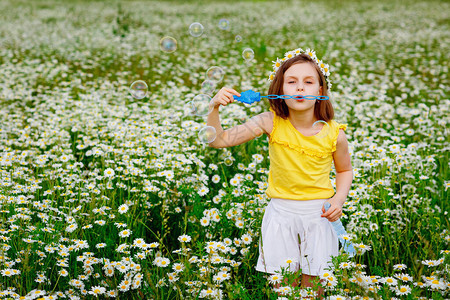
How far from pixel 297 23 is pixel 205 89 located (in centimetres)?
1277

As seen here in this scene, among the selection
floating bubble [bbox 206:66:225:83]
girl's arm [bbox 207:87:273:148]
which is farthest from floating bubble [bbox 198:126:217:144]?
floating bubble [bbox 206:66:225:83]

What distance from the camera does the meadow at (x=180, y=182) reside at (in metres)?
2.64

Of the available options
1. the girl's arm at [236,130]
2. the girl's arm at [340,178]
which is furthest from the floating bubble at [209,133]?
the girl's arm at [340,178]

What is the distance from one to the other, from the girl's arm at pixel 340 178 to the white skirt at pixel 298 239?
10cm

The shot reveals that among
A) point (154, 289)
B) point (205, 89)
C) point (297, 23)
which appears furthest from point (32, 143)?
point (297, 23)

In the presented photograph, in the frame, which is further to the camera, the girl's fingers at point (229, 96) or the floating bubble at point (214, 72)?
the floating bubble at point (214, 72)

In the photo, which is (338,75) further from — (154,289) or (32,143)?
(154,289)

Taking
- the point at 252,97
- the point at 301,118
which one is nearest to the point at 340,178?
the point at 301,118

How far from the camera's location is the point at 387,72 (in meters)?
8.46

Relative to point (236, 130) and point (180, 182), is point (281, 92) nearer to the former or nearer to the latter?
point (236, 130)

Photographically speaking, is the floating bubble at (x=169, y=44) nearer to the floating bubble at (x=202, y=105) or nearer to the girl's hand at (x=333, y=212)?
the floating bubble at (x=202, y=105)

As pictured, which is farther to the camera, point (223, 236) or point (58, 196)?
point (58, 196)

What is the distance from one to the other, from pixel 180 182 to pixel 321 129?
147 centimetres

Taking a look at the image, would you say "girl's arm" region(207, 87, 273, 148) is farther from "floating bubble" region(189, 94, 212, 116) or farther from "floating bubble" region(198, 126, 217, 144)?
"floating bubble" region(189, 94, 212, 116)
